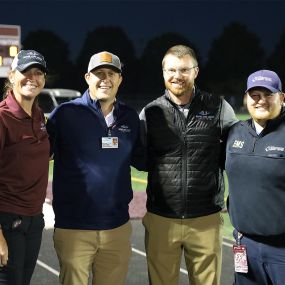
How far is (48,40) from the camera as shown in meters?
73.6

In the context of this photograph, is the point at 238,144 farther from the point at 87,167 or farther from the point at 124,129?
the point at 87,167

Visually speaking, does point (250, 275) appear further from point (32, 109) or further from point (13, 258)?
point (32, 109)

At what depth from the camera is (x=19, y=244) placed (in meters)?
3.63

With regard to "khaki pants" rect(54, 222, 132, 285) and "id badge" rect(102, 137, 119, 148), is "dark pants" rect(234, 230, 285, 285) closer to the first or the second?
"khaki pants" rect(54, 222, 132, 285)

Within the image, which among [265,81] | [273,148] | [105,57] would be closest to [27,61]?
[105,57]

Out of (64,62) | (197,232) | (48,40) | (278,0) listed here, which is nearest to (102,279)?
(197,232)

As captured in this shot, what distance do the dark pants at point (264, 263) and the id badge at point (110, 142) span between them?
1.10m

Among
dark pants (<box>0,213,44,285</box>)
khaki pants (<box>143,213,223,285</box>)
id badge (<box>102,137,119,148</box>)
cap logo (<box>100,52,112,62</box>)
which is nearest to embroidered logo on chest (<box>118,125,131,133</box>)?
id badge (<box>102,137,119,148</box>)

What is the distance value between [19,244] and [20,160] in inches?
21.4

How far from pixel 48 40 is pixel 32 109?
7193 cm

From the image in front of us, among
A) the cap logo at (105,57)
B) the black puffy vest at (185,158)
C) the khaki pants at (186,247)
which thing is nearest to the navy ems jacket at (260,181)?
the black puffy vest at (185,158)

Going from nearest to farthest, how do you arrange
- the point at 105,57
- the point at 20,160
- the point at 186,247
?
the point at 20,160
the point at 105,57
the point at 186,247

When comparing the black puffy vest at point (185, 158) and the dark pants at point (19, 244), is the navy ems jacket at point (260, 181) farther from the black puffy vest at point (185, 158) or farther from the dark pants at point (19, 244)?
the dark pants at point (19, 244)

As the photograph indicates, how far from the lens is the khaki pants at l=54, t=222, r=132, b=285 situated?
4082 mm
